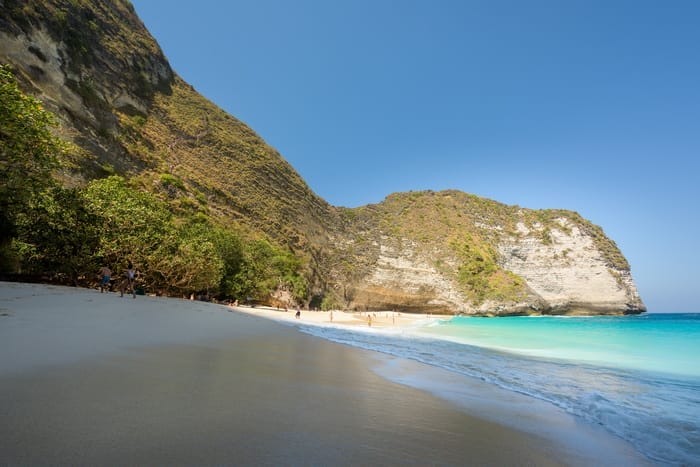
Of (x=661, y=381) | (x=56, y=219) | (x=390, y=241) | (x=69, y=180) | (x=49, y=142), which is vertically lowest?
(x=661, y=381)

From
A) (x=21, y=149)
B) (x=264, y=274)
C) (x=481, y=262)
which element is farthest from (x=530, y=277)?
(x=21, y=149)

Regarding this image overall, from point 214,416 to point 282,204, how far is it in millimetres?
72814

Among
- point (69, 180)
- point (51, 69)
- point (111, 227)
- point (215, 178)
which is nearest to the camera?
point (111, 227)

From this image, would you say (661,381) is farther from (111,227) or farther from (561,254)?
(561,254)

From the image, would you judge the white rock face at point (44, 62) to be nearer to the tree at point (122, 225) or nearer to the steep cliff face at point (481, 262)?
the tree at point (122, 225)

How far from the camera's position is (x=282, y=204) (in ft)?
243

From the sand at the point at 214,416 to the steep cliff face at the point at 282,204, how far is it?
38.0 m

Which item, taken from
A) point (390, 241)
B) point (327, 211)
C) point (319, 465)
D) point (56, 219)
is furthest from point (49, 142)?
point (390, 241)

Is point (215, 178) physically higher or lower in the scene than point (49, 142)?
higher

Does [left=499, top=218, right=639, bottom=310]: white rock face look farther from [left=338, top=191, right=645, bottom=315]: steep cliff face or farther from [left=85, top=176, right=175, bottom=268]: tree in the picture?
[left=85, top=176, right=175, bottom=268]: tree

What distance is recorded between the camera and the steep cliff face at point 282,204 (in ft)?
131

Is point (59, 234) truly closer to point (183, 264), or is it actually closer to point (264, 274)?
point (183, 264)

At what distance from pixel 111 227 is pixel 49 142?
7.20 meters

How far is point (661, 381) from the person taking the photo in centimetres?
894
